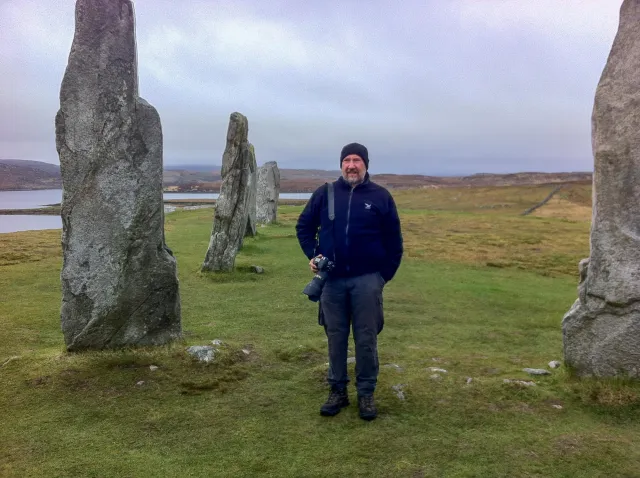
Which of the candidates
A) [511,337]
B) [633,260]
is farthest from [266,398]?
[511,337]

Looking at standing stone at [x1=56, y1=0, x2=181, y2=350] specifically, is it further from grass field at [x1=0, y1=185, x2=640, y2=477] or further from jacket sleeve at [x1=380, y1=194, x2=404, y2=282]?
jacket sleeve at [x1=380, y1=194, x2=404, y2=282]

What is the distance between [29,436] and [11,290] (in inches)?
333

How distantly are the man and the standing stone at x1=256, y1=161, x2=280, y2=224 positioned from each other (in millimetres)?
24584

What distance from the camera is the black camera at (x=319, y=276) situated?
6484 mm

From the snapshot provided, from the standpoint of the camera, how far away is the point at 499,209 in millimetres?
46906

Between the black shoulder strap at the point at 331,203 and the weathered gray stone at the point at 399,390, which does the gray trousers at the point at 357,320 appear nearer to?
the weathered gray stone at the point at 399,390

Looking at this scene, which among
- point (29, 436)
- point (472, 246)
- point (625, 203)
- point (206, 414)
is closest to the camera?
point (29, 436)

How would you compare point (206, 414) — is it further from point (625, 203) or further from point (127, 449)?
point (625, 203)

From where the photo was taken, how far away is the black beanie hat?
6543mm

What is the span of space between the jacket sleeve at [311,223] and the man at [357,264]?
0.08m

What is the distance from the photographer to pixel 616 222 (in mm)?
Answer: 7027

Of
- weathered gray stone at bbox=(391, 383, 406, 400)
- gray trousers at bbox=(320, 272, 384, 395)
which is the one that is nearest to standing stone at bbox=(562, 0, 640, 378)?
weathered gray stone at bbox=(391, 383, 406, 400)

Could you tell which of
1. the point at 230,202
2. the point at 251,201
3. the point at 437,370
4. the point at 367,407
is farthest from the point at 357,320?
the point at 251,201

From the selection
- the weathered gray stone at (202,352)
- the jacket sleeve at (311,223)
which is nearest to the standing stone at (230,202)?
the weathered gray stone at (202,352)
